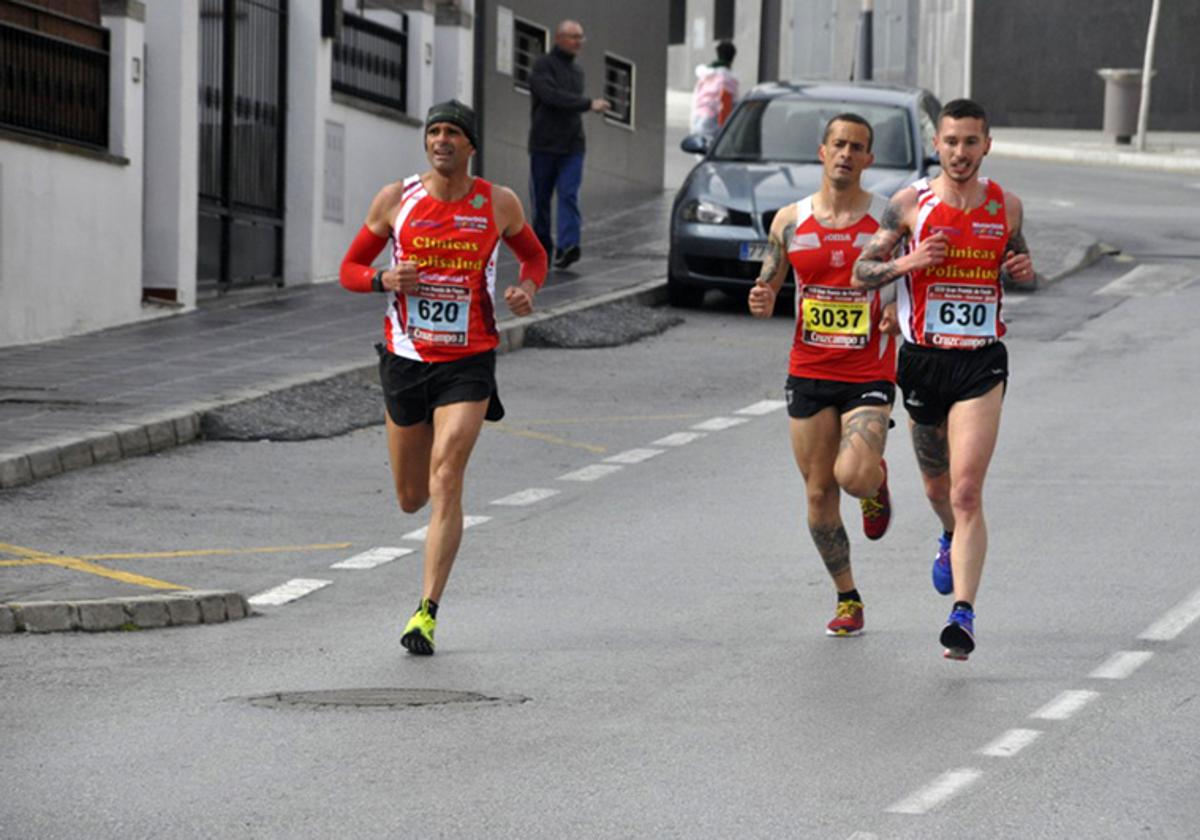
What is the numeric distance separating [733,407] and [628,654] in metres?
7.51

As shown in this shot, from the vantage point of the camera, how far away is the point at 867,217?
10.1m

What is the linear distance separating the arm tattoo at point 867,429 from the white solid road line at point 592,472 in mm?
4293

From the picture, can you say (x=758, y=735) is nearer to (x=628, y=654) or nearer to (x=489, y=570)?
(x=628, y=654)

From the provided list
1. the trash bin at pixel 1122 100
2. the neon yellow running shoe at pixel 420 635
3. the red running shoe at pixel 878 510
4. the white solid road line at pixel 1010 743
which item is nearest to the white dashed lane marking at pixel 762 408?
the red running shoe at pixel 878 510

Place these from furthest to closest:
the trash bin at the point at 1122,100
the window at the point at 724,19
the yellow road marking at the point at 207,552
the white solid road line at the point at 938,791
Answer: the trash bin at the point at 1122,100, the window at the point at 724,19, the yellow road marking at the point at 207,552, the white solid road line at the point at 938,791

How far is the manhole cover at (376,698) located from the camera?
8617 millimetres

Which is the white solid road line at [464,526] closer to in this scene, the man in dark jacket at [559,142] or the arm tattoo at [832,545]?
the arm tattoo at [832,545]

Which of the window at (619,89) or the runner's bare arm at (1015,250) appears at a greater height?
the window at (619,89)

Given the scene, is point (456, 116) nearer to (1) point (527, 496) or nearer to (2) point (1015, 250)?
(2) point (1015, 250)

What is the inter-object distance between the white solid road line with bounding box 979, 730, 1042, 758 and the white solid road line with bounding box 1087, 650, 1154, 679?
0.97 m

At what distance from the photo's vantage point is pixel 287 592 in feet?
36.5

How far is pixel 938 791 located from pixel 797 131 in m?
16.2

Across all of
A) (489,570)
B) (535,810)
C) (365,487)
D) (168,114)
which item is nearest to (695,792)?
(535,810)

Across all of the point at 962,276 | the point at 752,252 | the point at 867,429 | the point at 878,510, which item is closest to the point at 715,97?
the point at 752,252
